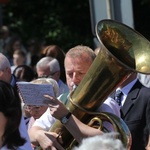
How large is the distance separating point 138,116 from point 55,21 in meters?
10.1

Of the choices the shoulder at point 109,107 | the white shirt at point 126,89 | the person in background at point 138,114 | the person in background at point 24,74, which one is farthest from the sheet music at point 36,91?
the person in background at point 24,74

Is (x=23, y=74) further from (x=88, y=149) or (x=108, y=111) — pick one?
(x=88, y=149)

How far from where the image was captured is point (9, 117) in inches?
161

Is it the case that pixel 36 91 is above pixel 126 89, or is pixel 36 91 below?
above

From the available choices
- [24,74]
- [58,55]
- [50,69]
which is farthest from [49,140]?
[58,55]

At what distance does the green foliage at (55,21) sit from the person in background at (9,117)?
1117 cm

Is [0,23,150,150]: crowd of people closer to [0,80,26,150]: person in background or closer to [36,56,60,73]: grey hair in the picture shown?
[0,80,26,150]: person in background

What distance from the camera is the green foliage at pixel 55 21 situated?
15.7 m

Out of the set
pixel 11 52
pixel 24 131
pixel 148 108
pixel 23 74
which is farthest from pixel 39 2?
pixel 24 131

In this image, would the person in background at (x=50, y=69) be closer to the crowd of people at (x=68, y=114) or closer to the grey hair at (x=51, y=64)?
the grey hair at (x=51, y=64)

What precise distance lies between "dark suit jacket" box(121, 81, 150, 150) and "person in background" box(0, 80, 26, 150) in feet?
6.04

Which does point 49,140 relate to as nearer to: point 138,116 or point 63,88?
point 138,116

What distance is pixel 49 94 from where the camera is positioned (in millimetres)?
4828

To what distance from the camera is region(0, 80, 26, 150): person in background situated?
405 centimetres
